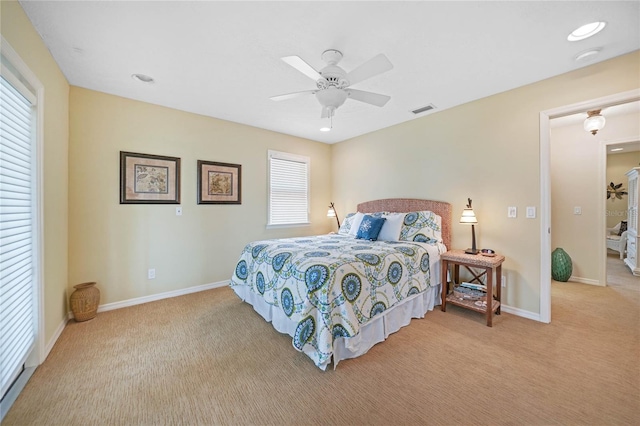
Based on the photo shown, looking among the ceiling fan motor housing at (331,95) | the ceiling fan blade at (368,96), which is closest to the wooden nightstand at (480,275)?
the ceiling fan blade at (368,96)

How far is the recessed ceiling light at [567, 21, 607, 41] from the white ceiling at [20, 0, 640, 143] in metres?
0.05

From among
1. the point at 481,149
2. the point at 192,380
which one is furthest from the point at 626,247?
the point at 192,380

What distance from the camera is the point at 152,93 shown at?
294 centimetres

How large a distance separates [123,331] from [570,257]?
631cm

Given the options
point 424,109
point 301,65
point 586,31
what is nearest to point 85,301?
point 301,65

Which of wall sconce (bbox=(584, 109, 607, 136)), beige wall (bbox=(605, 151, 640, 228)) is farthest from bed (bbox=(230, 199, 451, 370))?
beige wall (bbox=(605, 151, 640, 228))

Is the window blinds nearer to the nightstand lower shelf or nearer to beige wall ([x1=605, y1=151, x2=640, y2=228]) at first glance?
the nightstand lower shelf

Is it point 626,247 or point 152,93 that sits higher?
point 152,93

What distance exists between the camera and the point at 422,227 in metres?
3.26

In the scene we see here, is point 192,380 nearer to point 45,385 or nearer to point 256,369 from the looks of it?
point 256,369

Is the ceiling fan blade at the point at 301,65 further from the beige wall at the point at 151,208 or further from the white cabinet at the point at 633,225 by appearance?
the white cabinet at the point at 633,225

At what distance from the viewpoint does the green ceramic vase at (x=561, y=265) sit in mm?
3908

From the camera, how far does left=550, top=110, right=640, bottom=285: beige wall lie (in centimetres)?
374

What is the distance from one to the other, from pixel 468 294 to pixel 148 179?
13.8ft
